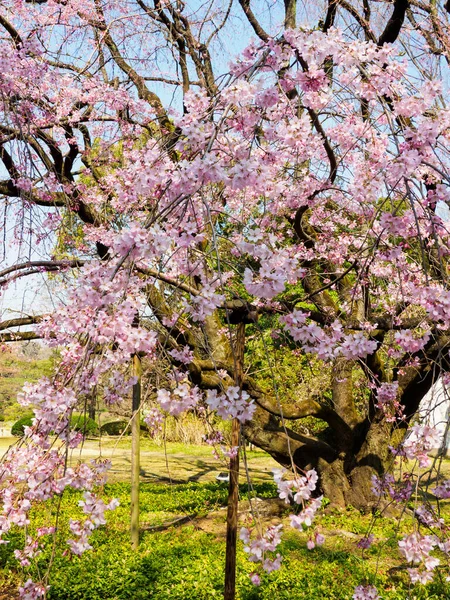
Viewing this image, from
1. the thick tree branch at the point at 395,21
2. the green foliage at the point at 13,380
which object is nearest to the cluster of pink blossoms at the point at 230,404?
the thick tree branch at the point at 395,21

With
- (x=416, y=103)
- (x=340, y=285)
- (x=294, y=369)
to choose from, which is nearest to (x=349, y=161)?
(x=340, y=285)

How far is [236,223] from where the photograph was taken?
4441 millimetres

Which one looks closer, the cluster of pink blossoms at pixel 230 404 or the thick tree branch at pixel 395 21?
the cluster of pink blossoms at pixel 230 404

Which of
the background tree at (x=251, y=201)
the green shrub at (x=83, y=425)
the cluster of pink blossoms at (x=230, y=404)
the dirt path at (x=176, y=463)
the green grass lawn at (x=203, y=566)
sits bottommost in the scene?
the dirt path at (x=176, y=463)

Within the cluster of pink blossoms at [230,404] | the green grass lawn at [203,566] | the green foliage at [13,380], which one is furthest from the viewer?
the green foliage at [13,380]

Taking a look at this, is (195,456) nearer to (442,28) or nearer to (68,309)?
(442,28)

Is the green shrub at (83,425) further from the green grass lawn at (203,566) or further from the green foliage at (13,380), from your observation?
the green foliage at (13,380)

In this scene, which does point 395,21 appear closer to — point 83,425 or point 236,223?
point 236,223

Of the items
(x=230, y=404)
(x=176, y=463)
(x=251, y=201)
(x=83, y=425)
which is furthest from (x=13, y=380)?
(x=230, y=404)

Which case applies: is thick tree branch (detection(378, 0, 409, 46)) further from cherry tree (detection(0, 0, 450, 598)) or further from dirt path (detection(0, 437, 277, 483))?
dirt path (detection(0, 437, 277, 483))

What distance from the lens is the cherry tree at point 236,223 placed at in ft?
5.87

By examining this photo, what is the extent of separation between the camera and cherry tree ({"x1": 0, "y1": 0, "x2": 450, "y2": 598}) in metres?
1.79

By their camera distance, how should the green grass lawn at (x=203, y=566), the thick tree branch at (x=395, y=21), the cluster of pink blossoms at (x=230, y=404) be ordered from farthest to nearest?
the thick tree branch at (x=395, y=21) < the green grass lawn at (x=203, y=566) < the cluster of pink blossoms at (x=230, y=404)

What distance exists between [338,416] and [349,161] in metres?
2.95
